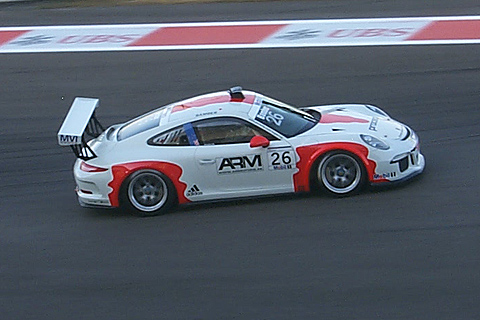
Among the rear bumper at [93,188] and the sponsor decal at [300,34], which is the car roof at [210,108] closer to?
the rear bumper at [93,188]

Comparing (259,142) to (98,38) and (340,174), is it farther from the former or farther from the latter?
(98,38)

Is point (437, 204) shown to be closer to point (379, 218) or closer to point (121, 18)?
point (379, 218)

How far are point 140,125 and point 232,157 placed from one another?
1226mm

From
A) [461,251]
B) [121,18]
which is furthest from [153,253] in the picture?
[121,18]

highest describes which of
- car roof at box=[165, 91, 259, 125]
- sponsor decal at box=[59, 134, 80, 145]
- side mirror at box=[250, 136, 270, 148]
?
car roof at box=[165, 91, 259, 125]

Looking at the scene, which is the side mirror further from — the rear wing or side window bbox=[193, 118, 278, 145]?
the rear wing

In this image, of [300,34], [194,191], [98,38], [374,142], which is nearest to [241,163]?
[194,191]

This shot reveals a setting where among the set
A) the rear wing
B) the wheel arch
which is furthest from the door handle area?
the rear wing

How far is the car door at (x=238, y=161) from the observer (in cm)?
927

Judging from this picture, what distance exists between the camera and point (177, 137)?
31.0 ft

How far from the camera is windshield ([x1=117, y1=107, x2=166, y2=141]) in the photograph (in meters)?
9.69

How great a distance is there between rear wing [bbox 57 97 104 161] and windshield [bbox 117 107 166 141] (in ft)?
1.29

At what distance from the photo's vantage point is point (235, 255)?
8336 millimetres

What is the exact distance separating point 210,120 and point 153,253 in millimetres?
1670
